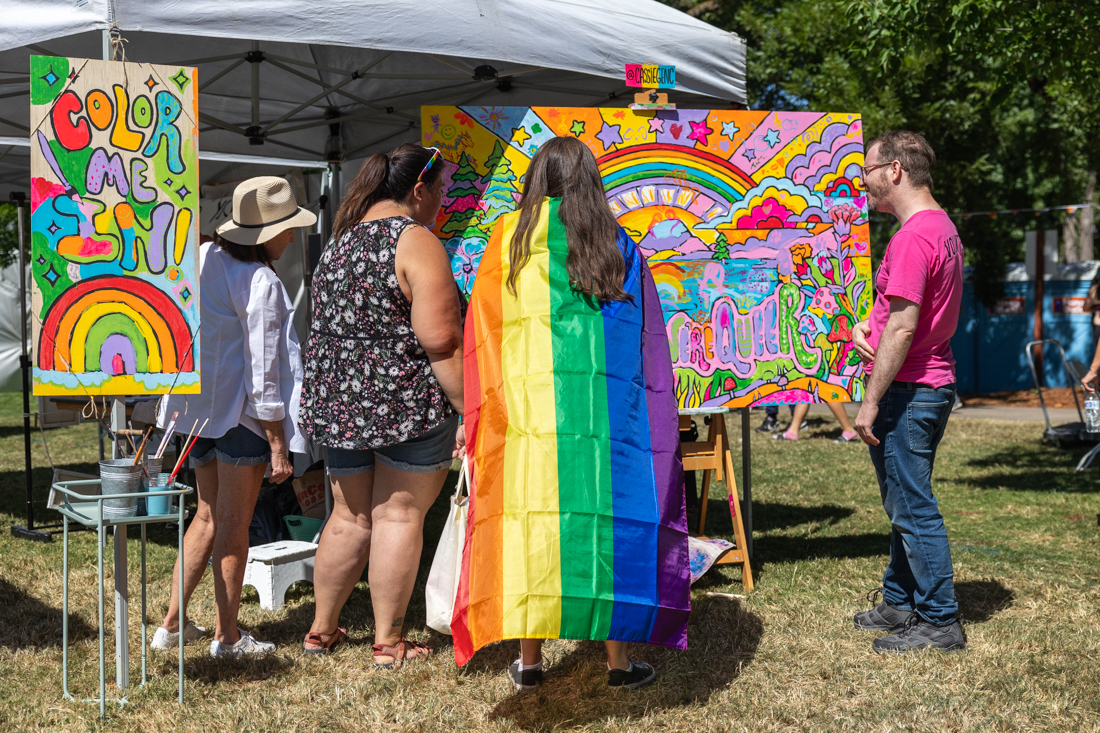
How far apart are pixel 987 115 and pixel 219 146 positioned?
1088 centimetres

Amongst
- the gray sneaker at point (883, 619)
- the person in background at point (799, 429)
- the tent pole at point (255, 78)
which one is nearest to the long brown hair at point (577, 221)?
the gray sneaker at point (883, 619)

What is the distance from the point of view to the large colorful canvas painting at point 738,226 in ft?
12.6

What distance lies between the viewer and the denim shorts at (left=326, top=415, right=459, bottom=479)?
2977mm

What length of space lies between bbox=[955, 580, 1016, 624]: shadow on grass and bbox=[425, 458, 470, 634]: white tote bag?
1908 millimetres

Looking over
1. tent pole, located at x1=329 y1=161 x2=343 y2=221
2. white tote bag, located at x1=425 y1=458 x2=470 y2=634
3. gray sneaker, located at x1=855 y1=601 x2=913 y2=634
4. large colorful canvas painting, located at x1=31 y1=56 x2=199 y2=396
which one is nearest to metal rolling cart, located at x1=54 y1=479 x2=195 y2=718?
large colorful canvas painting, located at x1=31 y1=56 x2=199 y2=396

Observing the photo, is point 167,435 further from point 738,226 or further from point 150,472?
point 738,226

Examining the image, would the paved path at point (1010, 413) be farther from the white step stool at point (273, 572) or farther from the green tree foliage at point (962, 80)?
the white step stool at point (273, 572)

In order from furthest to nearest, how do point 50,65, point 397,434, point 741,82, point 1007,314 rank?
point 1007,314 → point 741,82 → point 397,434 → point 50,65

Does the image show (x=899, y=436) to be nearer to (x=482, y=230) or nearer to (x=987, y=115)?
(x=482, y=230)

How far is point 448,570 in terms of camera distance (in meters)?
3.16

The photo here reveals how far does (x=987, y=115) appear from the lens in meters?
13.2

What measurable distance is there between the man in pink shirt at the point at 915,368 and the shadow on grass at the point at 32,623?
2.84m

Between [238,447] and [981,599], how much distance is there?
2886 mm

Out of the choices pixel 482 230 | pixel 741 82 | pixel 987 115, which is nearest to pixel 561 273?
pixel 482 230
